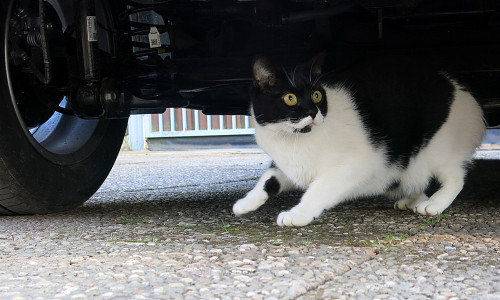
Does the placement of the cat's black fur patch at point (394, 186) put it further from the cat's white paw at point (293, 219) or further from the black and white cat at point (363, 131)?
the cat's white paw at point (293, 219)

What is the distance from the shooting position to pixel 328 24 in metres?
2.29

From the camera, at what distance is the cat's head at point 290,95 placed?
6.63ft

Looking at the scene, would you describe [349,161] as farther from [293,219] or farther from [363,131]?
[293,219]

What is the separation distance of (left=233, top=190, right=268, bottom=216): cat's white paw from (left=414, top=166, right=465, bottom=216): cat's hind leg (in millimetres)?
579

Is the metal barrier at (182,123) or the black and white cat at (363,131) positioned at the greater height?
the black and white cat at (363,131)

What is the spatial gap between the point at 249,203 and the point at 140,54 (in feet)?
2.56

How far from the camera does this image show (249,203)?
2.10 metres

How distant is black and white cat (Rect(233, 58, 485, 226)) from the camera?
2053 millimetres

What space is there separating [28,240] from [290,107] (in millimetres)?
967

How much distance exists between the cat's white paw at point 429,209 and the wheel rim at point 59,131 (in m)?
1.32

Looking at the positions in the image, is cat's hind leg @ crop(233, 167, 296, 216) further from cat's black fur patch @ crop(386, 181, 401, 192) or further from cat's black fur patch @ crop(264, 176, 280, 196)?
cat's black fur patch @ crop(386, 181, 401, 192)

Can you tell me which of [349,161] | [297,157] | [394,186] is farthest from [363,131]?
[394,186]

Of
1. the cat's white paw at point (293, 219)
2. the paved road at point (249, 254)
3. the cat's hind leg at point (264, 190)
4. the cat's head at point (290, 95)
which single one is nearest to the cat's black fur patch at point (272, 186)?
the cat's hind leg at point (264, 190)

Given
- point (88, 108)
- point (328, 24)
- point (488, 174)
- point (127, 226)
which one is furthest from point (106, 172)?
point (488, 174)
